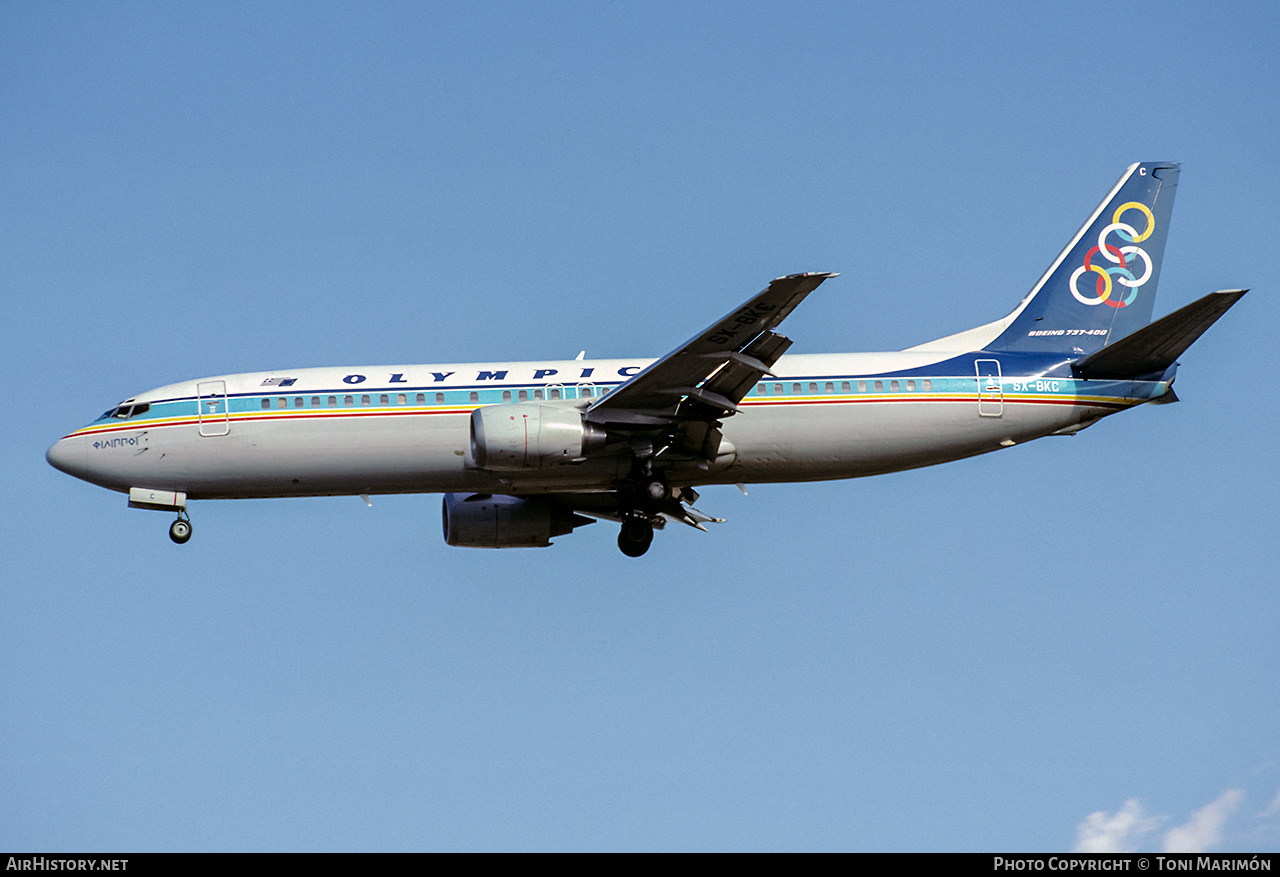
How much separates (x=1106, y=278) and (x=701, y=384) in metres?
10.3

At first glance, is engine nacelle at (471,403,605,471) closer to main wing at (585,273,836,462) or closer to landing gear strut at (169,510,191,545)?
main wing at (585,273,836,462)

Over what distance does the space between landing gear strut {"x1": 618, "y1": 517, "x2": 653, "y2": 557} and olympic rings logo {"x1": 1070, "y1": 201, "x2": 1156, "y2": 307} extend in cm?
1064

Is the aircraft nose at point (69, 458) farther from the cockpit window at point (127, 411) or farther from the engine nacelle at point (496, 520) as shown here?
the engine nacelle at point (496, 520)

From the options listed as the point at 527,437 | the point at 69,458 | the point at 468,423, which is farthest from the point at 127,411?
the point at 527,437

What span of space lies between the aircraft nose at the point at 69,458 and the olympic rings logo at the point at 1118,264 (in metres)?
21.1

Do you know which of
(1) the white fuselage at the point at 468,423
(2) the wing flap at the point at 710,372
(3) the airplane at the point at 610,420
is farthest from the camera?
(1) the white fuselage at the point at 468,423

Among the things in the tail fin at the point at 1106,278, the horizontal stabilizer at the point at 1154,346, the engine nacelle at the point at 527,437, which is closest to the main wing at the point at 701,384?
the engine nacelle at the point at 527,437

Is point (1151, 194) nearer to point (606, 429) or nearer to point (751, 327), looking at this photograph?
point (751, 327)

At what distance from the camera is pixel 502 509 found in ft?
107

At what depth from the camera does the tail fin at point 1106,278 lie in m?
31.7

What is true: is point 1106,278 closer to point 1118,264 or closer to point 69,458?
point 1118,264

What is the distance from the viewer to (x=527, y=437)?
1093 inches
